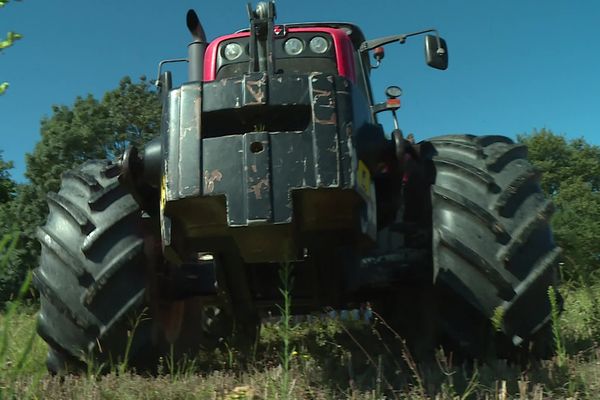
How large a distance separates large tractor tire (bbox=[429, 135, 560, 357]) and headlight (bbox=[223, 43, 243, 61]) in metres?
1.55

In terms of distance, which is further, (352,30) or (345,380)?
(352,30)

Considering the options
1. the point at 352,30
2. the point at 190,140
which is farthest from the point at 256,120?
the point at 352,30

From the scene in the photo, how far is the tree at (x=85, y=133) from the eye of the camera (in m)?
27.3

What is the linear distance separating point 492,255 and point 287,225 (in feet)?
2.96

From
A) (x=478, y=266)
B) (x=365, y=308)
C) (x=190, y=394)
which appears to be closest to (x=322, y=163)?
(x=478, y=266)

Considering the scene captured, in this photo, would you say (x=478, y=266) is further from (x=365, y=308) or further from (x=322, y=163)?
(x=365, y=308)

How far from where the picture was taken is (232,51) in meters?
3.64

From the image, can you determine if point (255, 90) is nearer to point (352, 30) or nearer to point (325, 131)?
point (325, 131)

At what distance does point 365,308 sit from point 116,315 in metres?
1.65

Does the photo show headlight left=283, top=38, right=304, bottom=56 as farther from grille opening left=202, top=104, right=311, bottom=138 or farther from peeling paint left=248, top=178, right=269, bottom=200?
peeling paint left=248, top=178, right=269, bottom=200

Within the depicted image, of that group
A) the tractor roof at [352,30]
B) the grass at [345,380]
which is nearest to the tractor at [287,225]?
the grass at [345,380]

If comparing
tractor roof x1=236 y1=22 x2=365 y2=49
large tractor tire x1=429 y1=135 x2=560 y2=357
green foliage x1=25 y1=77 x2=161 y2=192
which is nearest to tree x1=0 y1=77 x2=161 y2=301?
green foliage x1=25 y1=77 x2=161 y2=192

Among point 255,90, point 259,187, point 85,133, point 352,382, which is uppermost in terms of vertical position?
point 85,133

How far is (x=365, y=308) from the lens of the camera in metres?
3.70
